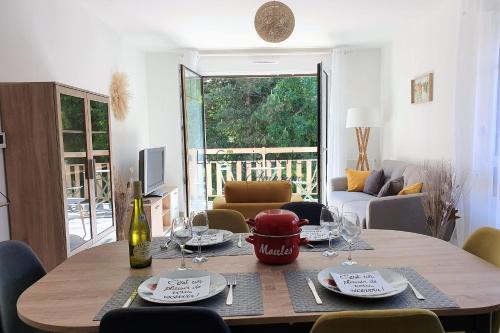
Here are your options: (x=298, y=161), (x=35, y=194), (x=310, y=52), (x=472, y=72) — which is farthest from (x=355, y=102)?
(x=35, y=194)

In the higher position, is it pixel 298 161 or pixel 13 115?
pixel 13 115

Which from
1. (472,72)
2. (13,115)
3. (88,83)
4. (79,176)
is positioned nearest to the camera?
(13,115)

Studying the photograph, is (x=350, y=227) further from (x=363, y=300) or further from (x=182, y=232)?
(x=182, y=232)

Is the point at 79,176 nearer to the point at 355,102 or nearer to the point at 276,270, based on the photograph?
the point at 276,270

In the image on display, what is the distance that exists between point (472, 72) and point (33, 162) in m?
3.17

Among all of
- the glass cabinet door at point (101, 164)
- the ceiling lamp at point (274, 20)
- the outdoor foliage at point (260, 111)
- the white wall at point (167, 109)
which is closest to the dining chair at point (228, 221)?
the glass cabinet door at point (101, 164)

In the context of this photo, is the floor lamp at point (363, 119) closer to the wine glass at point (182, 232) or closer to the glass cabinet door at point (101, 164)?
the glass cabinet door at point (101, 164)

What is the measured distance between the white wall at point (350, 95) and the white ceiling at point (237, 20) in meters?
0.43

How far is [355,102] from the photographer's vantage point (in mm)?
5477

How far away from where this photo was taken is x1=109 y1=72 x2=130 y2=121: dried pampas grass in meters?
4.20

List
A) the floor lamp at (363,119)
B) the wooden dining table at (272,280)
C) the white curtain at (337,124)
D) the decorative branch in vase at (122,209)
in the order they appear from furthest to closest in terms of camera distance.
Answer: the white curtain at (337,124)
the floor lamp at (363,119)
the decorative branch in vase at (122,209)
the wooden dining table at (272,280)

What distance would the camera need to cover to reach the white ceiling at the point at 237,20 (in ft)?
11.4

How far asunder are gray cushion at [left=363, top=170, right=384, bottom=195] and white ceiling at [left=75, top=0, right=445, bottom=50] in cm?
169

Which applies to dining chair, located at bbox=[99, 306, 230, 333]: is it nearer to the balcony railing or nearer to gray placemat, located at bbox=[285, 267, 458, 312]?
gray placemat, located at bbox=[285, 267, 458, 312]
